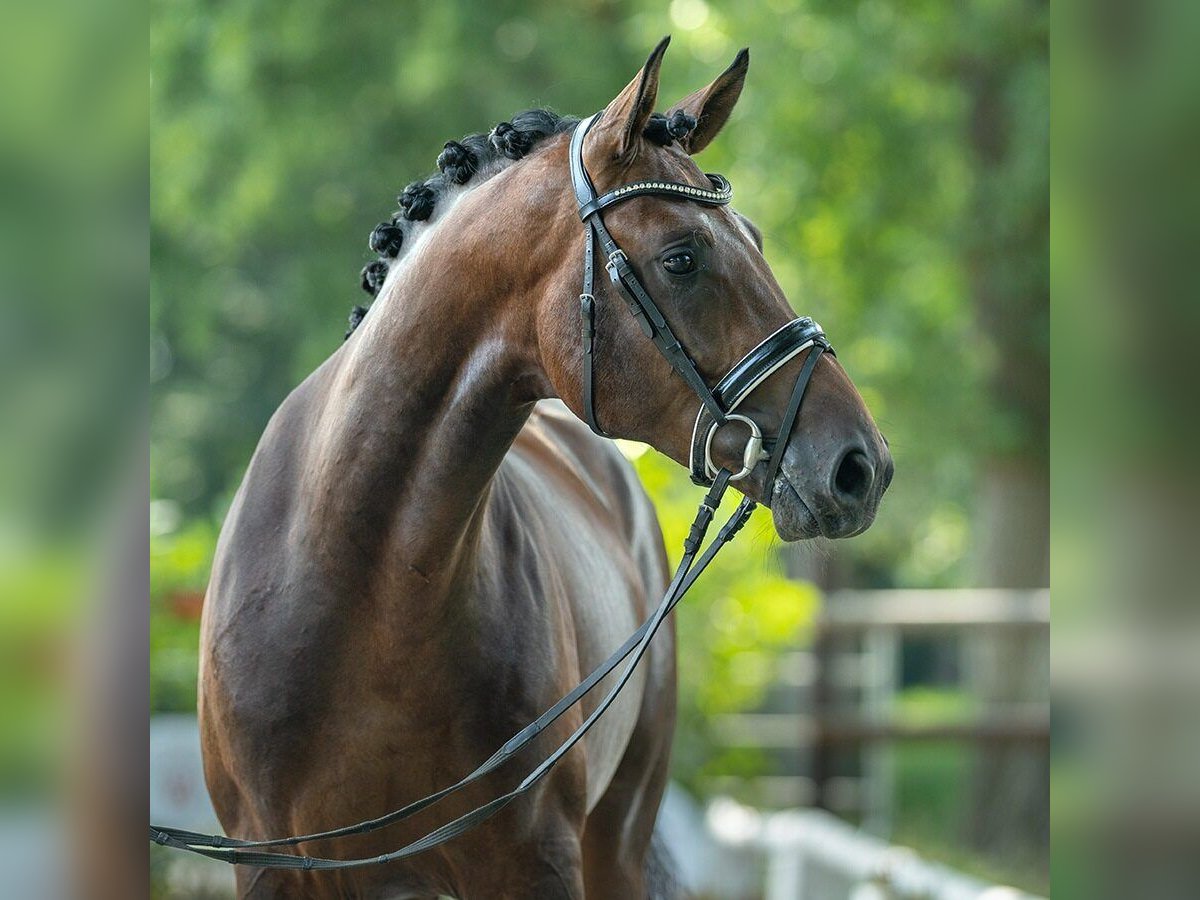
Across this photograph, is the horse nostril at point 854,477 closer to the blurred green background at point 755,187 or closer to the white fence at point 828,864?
the white fence at point 828,864

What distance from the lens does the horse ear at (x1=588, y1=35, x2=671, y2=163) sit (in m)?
2.26

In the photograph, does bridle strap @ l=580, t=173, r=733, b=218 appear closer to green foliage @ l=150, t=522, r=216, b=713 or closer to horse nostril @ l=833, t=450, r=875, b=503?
horse nostril @ l=833, t=450, r=875, b=503

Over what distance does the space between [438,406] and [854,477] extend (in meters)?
0.75

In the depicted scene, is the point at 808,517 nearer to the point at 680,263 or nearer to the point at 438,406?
the point at 680,263

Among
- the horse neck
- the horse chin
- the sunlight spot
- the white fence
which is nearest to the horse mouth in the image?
the horse chin

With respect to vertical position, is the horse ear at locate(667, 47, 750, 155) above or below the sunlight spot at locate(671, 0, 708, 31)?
below

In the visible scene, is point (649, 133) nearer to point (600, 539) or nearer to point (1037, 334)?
point (600, 539)

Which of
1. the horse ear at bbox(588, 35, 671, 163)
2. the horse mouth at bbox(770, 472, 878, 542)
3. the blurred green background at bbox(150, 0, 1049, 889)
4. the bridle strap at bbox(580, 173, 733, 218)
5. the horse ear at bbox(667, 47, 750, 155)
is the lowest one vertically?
the horse mouth at bbox(770, 472, 878, 542)

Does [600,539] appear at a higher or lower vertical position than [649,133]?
lower

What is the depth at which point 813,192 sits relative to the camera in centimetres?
896

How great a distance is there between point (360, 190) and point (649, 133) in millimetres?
8289

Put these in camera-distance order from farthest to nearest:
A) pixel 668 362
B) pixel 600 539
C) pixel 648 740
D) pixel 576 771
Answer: pixel 648 740
pixel 600 539
pixel 576 771
pixel 668 362
